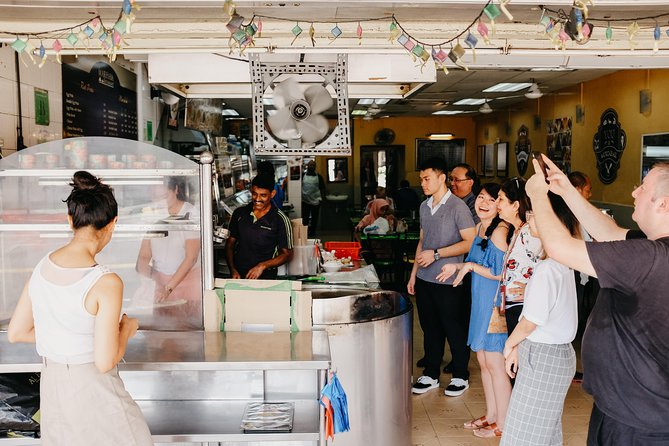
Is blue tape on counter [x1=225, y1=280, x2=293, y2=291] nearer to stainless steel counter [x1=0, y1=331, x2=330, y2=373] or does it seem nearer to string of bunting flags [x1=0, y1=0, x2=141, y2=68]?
stainless steel counter [x1=0, y1=331, x2=330, y2=373]

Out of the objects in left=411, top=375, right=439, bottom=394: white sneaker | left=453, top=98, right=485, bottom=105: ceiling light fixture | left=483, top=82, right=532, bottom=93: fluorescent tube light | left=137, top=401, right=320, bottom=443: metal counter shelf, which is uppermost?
left=453, top=98, right=485, bottom=105: ceiling light fixture

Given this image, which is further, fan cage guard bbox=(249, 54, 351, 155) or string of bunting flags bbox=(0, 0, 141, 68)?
fan cage guard bbox=(249, 54, 351, 155)

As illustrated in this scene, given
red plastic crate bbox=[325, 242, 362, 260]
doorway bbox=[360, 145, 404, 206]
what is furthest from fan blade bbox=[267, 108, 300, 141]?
doorway bbox=[360, 145, 404, 206]

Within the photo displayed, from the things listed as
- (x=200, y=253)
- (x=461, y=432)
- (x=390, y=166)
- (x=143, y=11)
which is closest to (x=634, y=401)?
(x=200, y=253)

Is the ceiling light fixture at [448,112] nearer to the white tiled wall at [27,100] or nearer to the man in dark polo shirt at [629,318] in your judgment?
the white tiled wall at [27,100]

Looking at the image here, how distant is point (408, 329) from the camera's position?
12.6ft

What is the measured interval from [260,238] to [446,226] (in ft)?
4.65

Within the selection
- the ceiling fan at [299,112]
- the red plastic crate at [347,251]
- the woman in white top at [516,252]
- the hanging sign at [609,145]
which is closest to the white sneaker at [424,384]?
the red plastic crate at [347,251]

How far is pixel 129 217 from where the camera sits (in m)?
3.39

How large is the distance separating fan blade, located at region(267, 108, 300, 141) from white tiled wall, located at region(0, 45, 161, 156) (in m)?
1.63

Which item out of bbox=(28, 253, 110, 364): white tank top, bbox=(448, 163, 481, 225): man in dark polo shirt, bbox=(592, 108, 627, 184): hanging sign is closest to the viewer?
bbox=(28, 253, 110, 364): white tank top

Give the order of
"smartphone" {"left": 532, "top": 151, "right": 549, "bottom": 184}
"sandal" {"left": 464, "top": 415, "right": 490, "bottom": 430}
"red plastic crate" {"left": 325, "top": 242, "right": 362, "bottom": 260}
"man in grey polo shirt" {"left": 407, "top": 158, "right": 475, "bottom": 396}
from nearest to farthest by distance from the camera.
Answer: "smartphone" {"left": 532, "top": 151, "right": 549, "bottom": 184}
"sandal" {"left": 464, "top": 415, "right": 490, "bottom": 430}
"man in grey polo shirt" {"left": 407, "top": 158, "right": 475, "bottom": 396}
"red plastic crate" {"left": 325, "top": 242, "right": 362, "bottom": 260}

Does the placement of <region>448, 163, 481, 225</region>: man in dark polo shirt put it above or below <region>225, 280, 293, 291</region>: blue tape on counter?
above

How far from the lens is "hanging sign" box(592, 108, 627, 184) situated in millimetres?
9281
